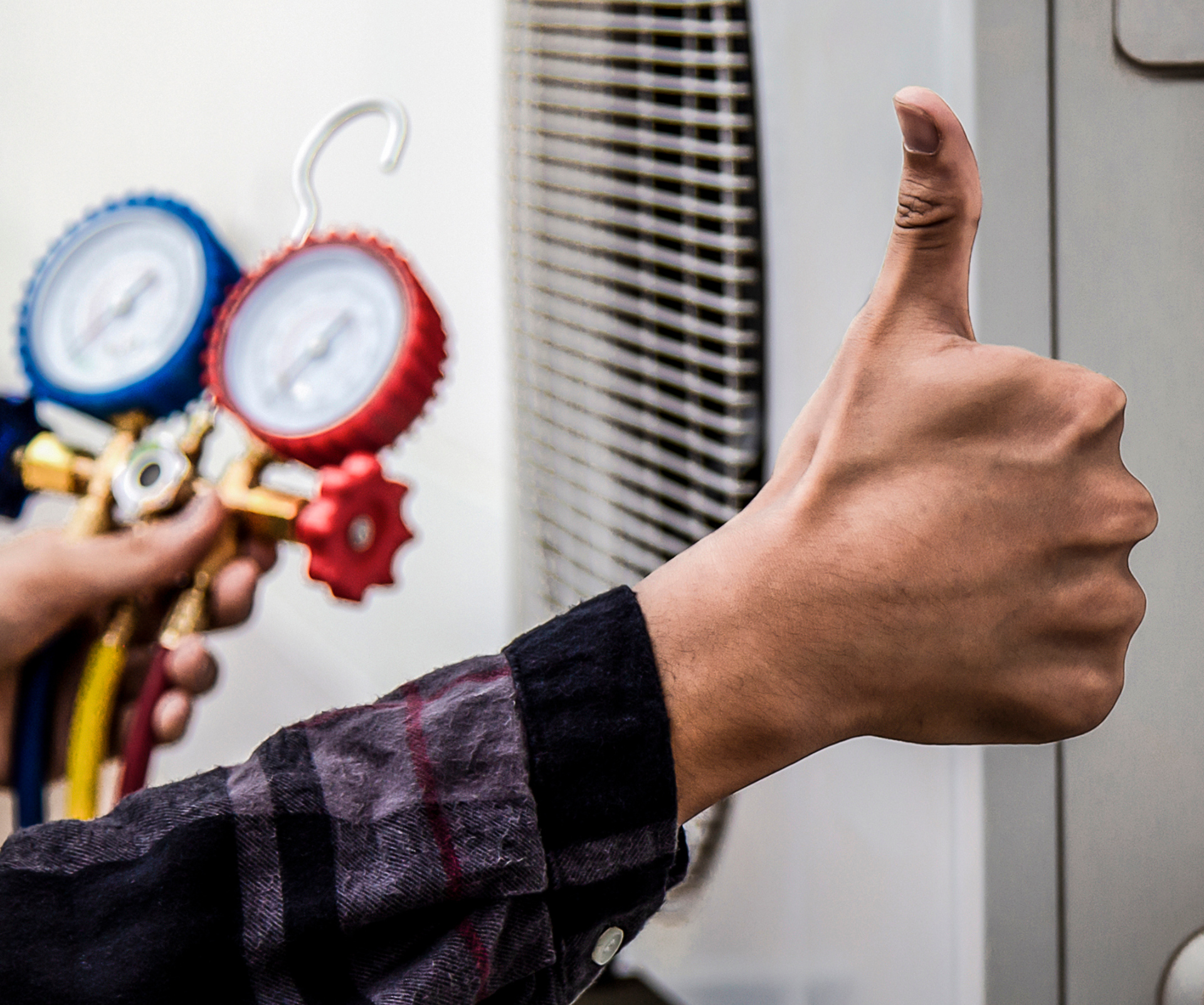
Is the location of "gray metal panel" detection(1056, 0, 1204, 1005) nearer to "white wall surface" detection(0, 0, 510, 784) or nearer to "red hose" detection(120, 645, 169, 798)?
"red hose" detection(120, 645, 169, 798)

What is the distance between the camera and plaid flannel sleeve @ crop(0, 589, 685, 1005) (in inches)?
13.6

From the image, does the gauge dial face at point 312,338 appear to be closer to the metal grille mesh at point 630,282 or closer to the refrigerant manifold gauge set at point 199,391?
the refrigerant manifold gauge set at point 199,391

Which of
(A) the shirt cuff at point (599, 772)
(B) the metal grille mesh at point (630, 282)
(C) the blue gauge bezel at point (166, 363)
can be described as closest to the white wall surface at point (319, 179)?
(B) the metal grille mesh at point (630, 282)

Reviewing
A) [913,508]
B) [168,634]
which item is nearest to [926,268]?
[913,508]

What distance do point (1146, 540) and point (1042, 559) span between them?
0.08 metres

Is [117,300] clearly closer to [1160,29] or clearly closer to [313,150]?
[313,150]

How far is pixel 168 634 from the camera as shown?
0.58 meters

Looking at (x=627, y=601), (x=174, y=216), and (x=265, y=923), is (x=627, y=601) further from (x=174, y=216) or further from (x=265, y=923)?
(x=174, y=216)

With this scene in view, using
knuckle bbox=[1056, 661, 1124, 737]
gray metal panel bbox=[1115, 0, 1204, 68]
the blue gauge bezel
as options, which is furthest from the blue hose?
gray metal panel bbox=[1115, 0, 1204, 68]

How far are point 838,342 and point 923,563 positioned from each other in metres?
0.16

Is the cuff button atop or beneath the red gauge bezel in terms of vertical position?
beneath

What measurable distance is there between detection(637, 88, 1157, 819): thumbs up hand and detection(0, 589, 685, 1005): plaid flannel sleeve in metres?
0.03

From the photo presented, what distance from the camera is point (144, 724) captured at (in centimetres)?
58

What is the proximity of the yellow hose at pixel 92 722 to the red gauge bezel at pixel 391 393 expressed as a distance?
0.52 ft
